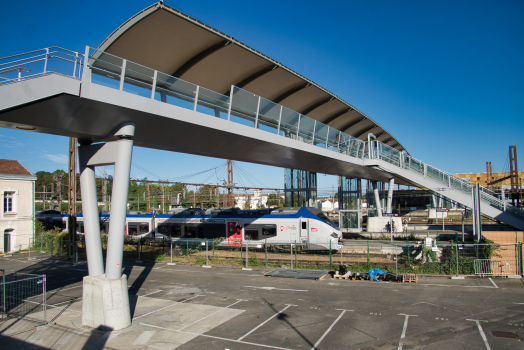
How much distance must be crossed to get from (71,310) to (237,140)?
8369mm

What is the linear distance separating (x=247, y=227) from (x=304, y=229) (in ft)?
13.4

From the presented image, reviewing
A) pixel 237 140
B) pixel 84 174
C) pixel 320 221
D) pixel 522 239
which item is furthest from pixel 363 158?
pixel 84 174

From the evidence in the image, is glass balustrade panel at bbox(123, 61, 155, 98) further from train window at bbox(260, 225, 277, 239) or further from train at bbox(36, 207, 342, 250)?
train window at bbox(260, 225, 277, 239)

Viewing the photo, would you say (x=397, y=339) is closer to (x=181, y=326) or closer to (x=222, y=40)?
(x=181, y=326)

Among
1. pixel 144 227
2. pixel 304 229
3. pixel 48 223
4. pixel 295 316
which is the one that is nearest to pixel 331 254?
pixel 304 229

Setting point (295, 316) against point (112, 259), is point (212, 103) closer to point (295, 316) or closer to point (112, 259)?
point (112, 259)

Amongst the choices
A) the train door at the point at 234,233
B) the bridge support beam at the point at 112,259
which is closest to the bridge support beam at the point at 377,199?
the train door at the point at 234,233

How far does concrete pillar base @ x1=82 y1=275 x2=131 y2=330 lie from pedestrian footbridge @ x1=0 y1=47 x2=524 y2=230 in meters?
4.33

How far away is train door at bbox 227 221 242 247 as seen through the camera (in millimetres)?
23297

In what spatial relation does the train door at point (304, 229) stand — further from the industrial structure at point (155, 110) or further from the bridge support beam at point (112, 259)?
the bridge support beam at point (112, 259)

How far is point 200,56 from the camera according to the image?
1402 centimetres

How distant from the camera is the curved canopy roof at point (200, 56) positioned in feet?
37.7

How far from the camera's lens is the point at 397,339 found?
833 centimetres

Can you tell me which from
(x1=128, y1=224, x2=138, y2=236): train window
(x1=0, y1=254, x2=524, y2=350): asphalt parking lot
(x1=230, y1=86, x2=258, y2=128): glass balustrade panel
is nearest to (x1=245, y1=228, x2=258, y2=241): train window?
(x1=0, y1=254, x2=524, y2=350): asphalt parking lot
